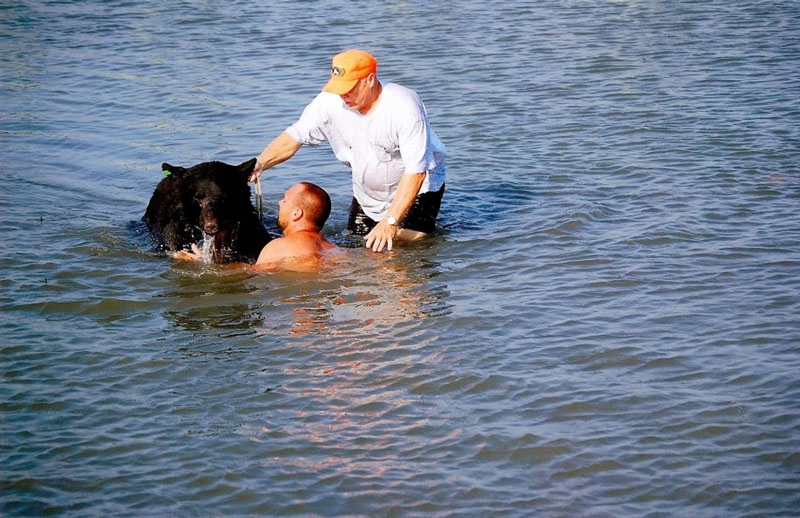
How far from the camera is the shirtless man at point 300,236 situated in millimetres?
7734

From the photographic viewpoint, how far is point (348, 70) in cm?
739

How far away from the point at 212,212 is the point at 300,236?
26.7 inches

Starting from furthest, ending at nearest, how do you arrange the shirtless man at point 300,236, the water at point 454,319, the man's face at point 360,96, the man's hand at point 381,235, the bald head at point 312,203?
the bald head at point 312,203
the shirtless man at point 300,236
the man's face at point 360,96
the man's hand at point 381,235
the water at point 454,319

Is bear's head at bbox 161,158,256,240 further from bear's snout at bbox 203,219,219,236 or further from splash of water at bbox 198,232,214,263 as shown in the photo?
splash of water at bbox 198,232,214,263

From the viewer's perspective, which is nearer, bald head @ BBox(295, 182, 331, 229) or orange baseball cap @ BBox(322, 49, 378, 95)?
orange baseball cap @ BBox(322, 49, 378, 95)

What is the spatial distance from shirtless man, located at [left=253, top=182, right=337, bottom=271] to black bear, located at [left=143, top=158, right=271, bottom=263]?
0.72 ft

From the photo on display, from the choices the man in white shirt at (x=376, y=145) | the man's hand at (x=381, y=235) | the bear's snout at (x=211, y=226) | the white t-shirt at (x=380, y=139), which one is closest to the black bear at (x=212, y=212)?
the bear's snout at (x=211, y=226)

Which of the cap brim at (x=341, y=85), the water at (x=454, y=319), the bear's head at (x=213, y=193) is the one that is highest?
the cap brim at (x=341, y=85)

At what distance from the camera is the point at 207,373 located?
603cm

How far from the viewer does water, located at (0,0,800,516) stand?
15.8ft

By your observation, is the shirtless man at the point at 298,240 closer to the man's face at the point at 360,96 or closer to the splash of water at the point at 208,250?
the splash of water at the point at 208,250

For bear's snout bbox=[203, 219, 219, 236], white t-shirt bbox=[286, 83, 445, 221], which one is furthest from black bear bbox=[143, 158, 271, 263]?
white t-shirt bbox=[286, 83, 445, 221]

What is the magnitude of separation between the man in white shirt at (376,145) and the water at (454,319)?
410mm

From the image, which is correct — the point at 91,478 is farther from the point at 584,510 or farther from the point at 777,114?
the point at 777,114
